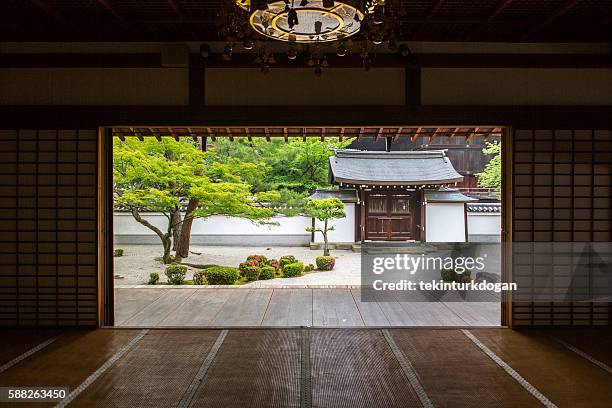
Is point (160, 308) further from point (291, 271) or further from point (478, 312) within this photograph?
point (291, 271)

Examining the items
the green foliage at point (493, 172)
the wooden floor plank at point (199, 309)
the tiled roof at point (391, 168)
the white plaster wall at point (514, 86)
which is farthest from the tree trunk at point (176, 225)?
the green foliage at point (493, 172)

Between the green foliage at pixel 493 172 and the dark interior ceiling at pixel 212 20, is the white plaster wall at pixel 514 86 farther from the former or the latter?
the green foliage at pixel 493 172

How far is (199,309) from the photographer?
532 cm

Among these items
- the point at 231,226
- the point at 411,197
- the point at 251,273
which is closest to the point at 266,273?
the point at 251,273

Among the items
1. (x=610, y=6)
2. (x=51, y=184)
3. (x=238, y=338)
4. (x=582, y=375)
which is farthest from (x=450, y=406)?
(x=51, y=184)

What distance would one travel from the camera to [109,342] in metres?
3.90

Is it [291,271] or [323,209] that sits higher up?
[323,209]

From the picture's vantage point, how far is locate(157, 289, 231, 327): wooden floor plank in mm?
4719

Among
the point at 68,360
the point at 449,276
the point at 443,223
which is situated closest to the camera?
the point at 68,360

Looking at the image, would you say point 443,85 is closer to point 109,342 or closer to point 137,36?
point 137,36

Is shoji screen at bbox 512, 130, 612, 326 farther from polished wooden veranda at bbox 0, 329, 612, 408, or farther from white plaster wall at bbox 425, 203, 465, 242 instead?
white plaster wall at bbox 425, 203, 465, 242

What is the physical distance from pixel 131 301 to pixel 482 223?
506 inches

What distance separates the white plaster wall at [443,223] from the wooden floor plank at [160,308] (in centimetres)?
969

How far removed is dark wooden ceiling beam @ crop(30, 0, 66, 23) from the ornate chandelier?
2241mm
